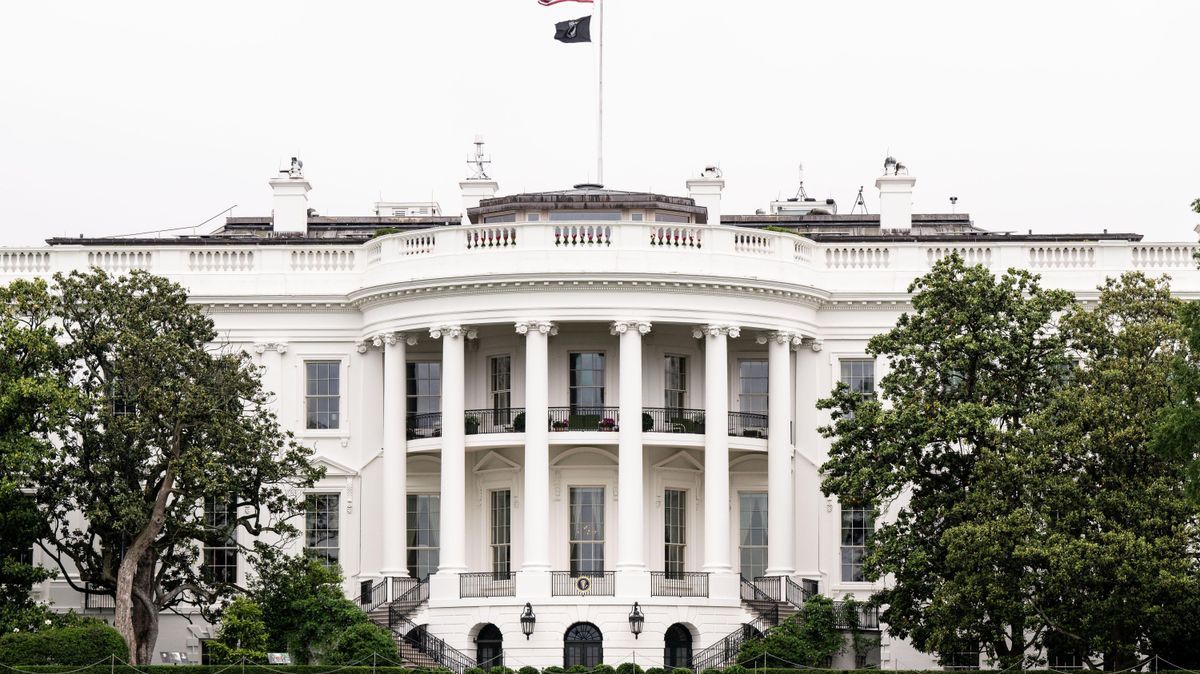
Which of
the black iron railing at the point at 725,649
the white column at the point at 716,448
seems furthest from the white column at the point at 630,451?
the black iron railing at the point at 725,649

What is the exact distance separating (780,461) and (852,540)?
345 centimetres

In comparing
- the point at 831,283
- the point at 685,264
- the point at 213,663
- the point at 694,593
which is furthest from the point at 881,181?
the point at 213,663

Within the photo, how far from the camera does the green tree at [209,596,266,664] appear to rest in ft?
174

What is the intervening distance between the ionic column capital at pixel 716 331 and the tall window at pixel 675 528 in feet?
16.2

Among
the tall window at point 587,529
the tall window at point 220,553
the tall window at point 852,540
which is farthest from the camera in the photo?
the tall window at point 852,540

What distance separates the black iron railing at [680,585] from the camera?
58.0 meters

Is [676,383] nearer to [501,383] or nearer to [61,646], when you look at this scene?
[501,383]

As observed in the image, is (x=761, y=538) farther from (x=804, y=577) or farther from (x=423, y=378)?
Result: (x=423, y=378)

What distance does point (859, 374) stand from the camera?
6212cm

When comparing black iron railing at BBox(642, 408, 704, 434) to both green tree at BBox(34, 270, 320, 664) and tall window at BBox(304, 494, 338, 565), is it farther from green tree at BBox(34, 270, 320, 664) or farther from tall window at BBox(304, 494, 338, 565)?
green tree at BBox(34, 270, 320, 664)

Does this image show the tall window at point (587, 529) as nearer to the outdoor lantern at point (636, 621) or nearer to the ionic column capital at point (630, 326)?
the outdoor lantern at point (636, 621)

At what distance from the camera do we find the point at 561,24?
212 feet

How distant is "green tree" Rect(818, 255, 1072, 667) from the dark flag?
15383 mm

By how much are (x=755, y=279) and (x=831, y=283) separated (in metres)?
3.65
